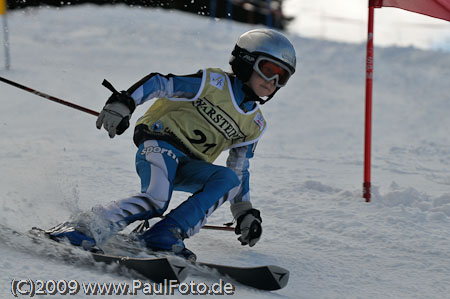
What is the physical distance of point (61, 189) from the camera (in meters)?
4.81

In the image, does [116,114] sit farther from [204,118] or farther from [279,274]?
[279,274]

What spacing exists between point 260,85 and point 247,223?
0.79m

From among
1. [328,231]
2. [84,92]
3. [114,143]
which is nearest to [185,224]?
[328,231]

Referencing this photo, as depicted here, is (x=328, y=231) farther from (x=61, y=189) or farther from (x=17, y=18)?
(x=17, y=18)

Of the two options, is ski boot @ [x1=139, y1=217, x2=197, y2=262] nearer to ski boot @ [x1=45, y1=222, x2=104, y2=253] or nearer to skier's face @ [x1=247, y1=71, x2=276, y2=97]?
ski boot @ [x1=45, y1=222, x2=104, y2=253]

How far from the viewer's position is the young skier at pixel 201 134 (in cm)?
334

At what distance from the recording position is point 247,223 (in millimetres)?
3822

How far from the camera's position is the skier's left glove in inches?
150

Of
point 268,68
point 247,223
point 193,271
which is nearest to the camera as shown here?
point 193,271

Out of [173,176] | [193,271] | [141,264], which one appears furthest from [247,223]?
[141,264]

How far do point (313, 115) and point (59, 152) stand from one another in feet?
15.6

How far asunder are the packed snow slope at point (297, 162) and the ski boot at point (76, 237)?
189 millimetres

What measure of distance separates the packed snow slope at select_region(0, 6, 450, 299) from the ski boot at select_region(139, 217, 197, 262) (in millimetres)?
389

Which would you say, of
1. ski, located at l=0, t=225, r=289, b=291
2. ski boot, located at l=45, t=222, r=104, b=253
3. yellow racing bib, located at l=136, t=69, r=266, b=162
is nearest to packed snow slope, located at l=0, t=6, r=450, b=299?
ski, located at l=0, t=225, r=289, b=291
